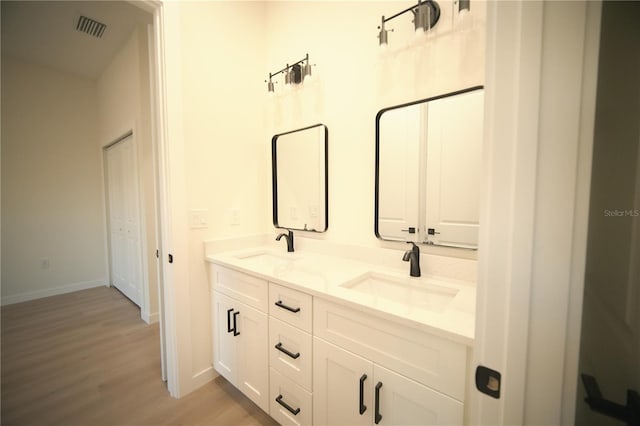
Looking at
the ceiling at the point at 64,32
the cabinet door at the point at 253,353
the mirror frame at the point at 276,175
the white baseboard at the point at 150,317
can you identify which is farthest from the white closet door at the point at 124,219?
the cabinet door at the point at 253,353

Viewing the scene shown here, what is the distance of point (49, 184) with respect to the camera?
3.16 m

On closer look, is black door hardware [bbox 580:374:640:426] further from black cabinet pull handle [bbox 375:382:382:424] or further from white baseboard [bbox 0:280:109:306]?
white baseboard [bbox 0:280:109:306]

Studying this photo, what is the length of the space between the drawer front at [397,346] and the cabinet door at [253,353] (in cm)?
42

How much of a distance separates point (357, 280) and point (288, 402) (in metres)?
0.71

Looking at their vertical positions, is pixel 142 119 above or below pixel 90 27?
below

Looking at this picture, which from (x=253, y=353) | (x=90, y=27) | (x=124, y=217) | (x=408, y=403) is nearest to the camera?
(x=408, y=403)

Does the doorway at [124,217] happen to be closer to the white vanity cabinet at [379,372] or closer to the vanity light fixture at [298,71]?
the vanity light fixture at [298,71]

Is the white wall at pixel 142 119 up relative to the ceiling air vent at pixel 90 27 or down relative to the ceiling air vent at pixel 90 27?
down

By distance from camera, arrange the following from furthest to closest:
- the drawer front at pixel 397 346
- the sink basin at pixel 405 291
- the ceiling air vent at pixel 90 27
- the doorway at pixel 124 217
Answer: the doorway at pixel 124 217 → the ceiling air vent at pixel 90 27 → the sink basin at pixel 405 291 → the drawer front at pixel 397 346

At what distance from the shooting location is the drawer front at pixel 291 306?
3.73 ft

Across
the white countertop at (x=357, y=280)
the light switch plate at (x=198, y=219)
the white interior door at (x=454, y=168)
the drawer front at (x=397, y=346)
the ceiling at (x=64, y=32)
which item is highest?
the ceiling at (x=64, y=32)

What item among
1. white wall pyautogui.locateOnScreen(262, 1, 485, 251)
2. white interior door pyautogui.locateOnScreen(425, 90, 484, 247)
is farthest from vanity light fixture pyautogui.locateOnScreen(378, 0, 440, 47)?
white interior door pyautogui.locateOnScreen(425, 90, 484, 247)

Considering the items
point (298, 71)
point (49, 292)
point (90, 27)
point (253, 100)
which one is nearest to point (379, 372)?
point (298, 71)

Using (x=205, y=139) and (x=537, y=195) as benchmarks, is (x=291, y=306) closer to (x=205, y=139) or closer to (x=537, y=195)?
(x=537, y=195)
